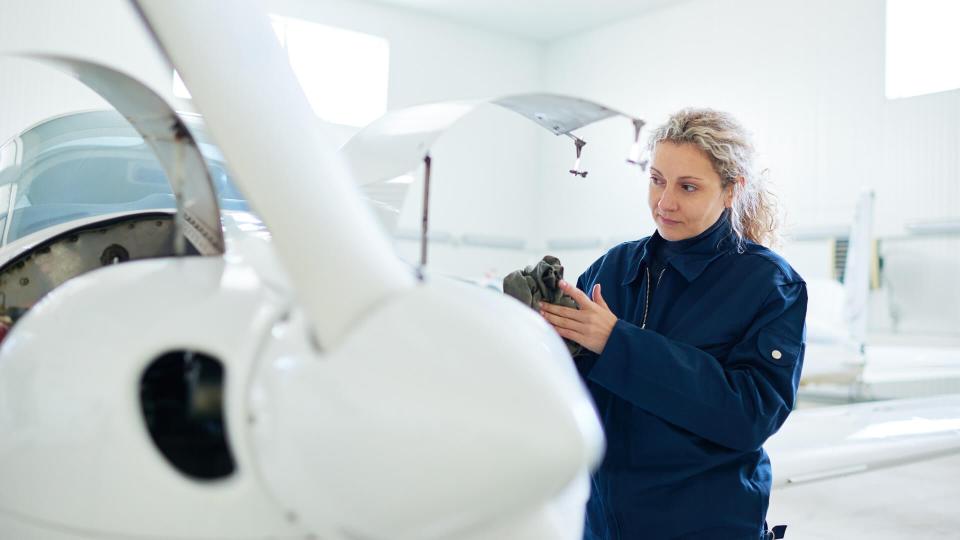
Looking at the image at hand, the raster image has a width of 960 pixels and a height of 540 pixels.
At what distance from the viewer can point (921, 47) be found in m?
11.6

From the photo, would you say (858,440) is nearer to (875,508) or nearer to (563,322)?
(563,322)

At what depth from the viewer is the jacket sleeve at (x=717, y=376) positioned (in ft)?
6.15

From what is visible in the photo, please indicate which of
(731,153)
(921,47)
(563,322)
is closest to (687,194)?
(731,153)

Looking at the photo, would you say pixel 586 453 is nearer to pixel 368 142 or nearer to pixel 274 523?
pixel 274 523

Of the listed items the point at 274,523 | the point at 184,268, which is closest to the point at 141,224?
the point at 184,268

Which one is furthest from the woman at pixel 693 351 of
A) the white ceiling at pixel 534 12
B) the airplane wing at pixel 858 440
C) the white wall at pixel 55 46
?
the white ceiling at pixel 534 12

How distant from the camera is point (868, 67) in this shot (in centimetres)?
1224

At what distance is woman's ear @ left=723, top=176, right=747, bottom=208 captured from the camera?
2172 mm

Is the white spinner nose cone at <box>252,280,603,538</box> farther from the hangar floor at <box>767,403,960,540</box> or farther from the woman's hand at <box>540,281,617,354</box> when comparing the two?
the hangar floor at <box>767,403,960,540</box>

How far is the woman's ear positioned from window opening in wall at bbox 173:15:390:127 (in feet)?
39.3

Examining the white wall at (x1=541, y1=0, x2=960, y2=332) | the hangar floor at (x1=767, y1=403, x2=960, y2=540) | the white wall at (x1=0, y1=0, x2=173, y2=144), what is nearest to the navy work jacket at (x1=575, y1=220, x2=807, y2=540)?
the hangar floor at (x1=767, y1=403, x2=960, y2=540)

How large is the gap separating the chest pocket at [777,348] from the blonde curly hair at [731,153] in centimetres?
27

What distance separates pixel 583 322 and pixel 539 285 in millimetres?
139

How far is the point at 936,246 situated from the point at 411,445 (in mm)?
11897
